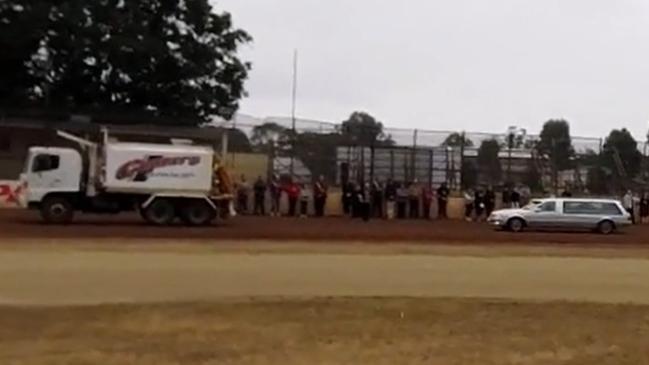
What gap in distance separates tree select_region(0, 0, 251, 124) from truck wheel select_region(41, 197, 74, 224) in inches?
1017

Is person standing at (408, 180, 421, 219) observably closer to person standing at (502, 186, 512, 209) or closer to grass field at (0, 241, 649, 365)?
person standing at (502, 186, 512, 209)

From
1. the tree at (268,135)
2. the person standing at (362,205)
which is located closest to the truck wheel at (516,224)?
the person standing at (362,205)

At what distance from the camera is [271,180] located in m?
56.1

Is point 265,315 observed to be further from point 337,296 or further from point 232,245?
point 232,245

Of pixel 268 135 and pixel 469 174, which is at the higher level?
pixel 268 135

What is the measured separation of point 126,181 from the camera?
4375 cm

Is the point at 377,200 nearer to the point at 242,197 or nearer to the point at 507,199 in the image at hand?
the point at 242,197

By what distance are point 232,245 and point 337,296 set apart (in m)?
12.8

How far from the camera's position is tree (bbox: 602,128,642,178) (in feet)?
205

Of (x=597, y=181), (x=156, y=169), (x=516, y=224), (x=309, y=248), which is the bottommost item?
(x=309, y=248)

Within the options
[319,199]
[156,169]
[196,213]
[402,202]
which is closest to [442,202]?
[402,202]

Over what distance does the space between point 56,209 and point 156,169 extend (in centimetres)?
355

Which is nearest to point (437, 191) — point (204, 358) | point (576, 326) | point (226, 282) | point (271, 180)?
point (271, 180)

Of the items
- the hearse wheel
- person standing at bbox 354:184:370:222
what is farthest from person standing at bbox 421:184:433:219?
the hearse wheel
